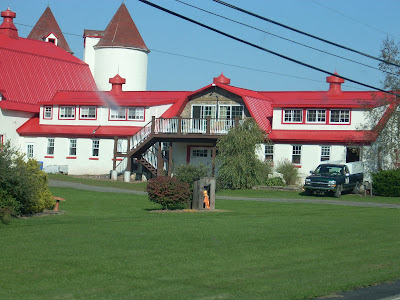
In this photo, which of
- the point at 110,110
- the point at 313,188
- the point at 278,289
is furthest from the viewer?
the point at 110,110

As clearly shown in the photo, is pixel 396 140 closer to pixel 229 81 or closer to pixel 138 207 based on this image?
pixel 229 81

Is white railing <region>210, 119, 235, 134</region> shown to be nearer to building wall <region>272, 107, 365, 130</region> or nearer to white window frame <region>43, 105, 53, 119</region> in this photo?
building wall <region>272, 107, 365, 130</region>

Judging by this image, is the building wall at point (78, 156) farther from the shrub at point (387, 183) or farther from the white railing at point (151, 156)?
the shrub at point (387, 183)

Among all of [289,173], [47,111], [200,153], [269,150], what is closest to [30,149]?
[47,111]

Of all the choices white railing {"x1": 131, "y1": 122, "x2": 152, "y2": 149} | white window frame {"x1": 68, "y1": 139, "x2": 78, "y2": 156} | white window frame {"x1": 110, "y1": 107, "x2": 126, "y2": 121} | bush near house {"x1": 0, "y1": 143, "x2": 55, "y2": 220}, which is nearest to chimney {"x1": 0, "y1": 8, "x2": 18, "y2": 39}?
white window frame {"x1": 68, "y1": 139, "x2": 78, "y2": 156}

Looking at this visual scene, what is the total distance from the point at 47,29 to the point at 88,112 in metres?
33.6

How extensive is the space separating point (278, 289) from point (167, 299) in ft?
6.50

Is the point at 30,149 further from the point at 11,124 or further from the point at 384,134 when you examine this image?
the point at 384,134

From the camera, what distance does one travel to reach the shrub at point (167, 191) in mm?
23406

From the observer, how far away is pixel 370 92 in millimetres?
46688

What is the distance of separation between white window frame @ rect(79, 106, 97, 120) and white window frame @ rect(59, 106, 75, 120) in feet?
2.59

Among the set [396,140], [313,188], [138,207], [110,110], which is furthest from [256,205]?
[110,110]

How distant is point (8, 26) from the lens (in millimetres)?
62531

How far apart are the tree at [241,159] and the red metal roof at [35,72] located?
19.9 m
